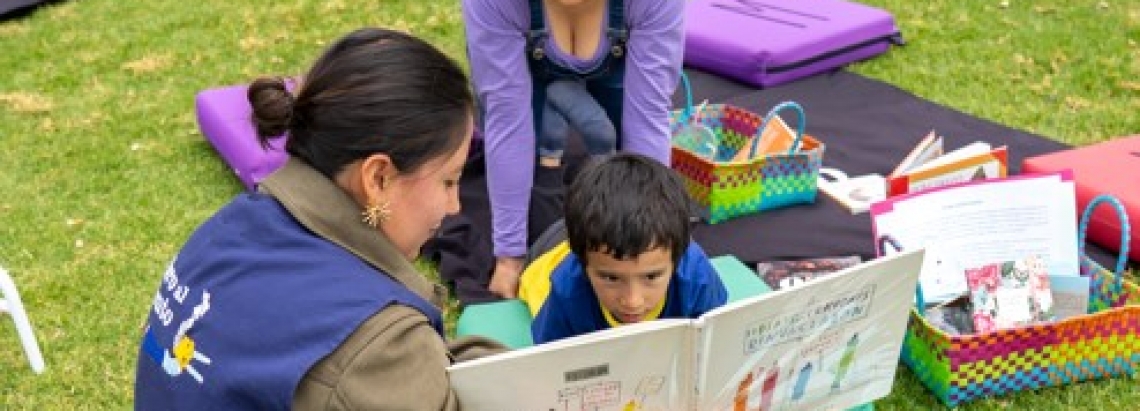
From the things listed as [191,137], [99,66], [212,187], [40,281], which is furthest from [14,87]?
[40,281]

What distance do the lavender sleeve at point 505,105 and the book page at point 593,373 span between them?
132 cm

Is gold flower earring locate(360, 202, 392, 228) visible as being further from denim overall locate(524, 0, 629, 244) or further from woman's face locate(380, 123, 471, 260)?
denim overall locate(524, 0, 629, 244)

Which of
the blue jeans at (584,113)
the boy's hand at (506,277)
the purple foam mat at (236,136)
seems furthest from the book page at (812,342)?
the purple foam mat at (236,136)

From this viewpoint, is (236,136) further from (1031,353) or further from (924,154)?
(1031,353)

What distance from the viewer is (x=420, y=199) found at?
1.62m

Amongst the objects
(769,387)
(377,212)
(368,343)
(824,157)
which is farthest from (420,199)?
(824,157)

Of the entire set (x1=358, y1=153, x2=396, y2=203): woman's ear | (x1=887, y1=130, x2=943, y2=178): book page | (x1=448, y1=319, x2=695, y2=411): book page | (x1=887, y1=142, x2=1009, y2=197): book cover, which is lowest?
(x1=887, y1=130, x2=943, y2=178): book page

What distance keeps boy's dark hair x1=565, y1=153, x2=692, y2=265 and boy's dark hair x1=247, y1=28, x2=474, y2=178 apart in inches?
27.2

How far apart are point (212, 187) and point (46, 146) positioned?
819 millimetres

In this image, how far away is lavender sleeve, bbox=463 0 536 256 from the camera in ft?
10.1

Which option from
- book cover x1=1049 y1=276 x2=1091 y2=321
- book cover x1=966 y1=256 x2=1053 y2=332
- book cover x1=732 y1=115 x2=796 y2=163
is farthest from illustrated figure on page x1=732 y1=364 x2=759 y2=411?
book cover x1=732 y1=115 x2=796 y2=163

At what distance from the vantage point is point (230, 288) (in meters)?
1.52

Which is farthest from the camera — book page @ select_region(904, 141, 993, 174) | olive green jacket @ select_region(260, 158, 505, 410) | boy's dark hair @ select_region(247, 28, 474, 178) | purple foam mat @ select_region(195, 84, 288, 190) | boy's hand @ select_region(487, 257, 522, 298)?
purple foam mat @ select_region(195, 84, 288, 190)

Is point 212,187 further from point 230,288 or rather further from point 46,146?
point 230,288
